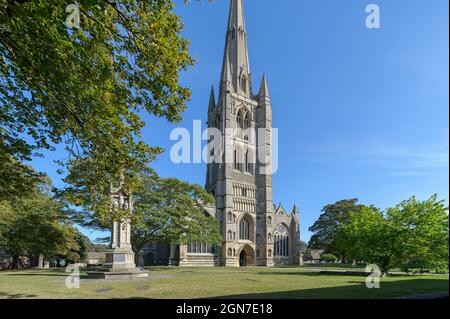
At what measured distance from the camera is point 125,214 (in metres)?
10.5

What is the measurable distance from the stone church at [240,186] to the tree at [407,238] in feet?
114

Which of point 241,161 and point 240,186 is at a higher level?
point 241,161

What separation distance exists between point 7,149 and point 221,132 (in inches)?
2211

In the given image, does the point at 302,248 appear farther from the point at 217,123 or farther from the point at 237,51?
the point at 237,51

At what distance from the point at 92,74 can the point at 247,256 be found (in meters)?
57.1

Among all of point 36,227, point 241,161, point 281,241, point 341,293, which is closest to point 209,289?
point 341,293

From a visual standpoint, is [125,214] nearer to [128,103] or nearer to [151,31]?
[128,103]

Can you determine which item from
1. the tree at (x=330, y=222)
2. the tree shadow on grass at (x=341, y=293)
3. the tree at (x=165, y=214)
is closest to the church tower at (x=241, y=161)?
the tree at (x=330, y=222)

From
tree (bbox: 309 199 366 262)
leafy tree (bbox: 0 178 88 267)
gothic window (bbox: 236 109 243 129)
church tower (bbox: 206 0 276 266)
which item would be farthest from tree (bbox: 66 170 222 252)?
tree (bbox: 309 199 366 262)

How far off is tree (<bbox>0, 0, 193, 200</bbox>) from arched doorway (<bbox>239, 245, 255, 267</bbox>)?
53.8 m

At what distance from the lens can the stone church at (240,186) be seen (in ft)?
187

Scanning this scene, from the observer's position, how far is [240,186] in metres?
62.3
